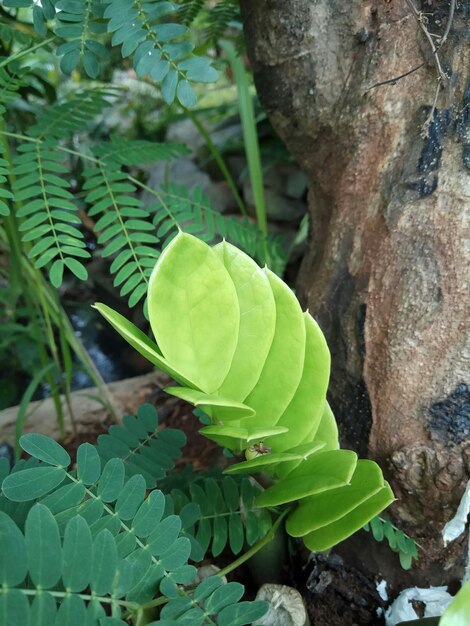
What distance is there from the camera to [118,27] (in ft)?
2.54

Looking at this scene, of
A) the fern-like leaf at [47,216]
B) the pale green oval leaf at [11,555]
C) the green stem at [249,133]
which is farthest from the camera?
the green stem at [249,133]

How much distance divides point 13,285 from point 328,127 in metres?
0.87

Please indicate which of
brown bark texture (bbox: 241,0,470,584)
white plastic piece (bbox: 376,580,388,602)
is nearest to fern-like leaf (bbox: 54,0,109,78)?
brown bark texture (bbox: 241,0,470,584)

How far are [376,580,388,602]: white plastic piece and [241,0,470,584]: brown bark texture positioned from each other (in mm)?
54

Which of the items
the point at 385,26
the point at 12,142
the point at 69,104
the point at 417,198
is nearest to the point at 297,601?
the point at 417,198

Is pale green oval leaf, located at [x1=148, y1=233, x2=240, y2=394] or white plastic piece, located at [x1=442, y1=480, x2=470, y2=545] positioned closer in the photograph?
pale green oval leaf, located at [x1=148, y1=233, x2=240, y2=394]

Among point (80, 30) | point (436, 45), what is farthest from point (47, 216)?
point (436, 45)

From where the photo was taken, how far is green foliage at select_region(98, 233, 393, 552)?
1.88ft

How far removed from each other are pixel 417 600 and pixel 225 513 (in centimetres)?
30

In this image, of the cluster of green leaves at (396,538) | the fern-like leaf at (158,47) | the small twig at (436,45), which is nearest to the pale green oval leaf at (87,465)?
the cluster of green leaves at (396,538)

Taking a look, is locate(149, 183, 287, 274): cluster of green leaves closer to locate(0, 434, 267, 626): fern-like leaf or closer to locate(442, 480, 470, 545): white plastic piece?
locate(0, 434, 267, 626): fern-like leaf

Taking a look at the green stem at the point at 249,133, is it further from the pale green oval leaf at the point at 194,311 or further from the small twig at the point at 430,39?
the pale green oval leaf at the point at 194,311

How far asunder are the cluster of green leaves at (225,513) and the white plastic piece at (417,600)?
0.22 metres

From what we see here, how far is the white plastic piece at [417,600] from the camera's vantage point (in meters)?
0.77
